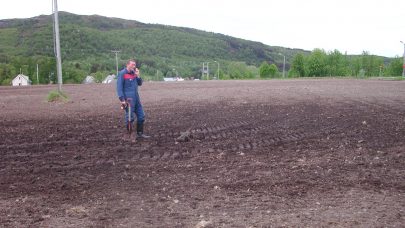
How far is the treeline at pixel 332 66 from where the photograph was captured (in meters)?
101

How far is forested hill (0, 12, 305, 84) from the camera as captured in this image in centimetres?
10325

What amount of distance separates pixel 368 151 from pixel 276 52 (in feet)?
615

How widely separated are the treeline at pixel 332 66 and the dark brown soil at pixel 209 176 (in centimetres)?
9224

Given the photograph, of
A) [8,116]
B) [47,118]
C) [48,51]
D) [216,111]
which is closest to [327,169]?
[216,111]

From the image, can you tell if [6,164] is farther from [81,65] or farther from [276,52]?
[276,52]

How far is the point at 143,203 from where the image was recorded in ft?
18.1

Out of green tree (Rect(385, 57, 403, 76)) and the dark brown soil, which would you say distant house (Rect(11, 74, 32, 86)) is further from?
green tree (Rect(385, 57, 403, 76))

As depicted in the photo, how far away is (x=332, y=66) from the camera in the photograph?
336 ft

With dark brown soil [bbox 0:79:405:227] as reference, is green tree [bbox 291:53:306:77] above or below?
above

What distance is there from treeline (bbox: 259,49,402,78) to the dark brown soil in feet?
303

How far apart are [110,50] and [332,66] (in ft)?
240

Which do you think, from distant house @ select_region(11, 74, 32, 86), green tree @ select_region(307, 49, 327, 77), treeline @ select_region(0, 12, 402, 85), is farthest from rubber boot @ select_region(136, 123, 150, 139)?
green tree @ select_region(307, 49, 327, 77)

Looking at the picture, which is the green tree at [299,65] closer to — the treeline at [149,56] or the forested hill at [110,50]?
the treeline at [149,56]

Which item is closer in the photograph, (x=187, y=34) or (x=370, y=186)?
(x=370, y=186)
